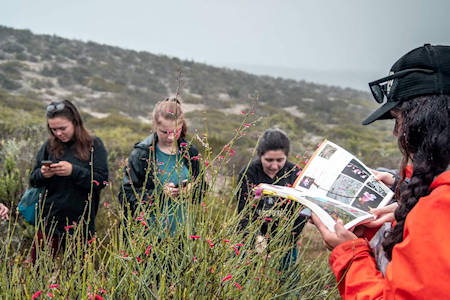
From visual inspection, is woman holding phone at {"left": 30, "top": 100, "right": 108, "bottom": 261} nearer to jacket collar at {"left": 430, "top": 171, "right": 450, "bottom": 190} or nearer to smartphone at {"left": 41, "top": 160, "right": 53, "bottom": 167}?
smartphone at {"left": 41, "top": 160, "right": 53, "bottom": 167}

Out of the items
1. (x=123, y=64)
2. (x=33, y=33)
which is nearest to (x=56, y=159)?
(x=123, y=64)

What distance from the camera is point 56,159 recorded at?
8.20ft

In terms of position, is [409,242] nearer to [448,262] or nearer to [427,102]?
[448,262]

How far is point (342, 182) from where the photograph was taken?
1479 mm

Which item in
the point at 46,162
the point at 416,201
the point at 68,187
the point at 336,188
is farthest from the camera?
the point at 68,187

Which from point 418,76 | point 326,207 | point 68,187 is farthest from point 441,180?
point 68,187

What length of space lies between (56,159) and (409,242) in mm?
2326

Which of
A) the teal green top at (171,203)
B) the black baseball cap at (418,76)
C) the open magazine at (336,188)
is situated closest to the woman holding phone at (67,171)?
the teal green top at (171,203)

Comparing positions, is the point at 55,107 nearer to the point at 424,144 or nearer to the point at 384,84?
the point at 384,84

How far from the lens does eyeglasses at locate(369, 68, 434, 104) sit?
3.50 feet

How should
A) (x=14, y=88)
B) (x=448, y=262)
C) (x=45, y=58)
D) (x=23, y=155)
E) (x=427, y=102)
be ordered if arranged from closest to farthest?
(x=448, y=262), (x=427, y=102), (x=23, y=155), (x=14, y=88), (x=45, y=58)

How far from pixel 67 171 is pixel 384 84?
6.56 ft

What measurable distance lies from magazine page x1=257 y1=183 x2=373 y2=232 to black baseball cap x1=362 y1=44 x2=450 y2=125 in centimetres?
38

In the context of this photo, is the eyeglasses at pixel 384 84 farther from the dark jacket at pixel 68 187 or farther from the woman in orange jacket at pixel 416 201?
the dark jacket at pixel 68 187
